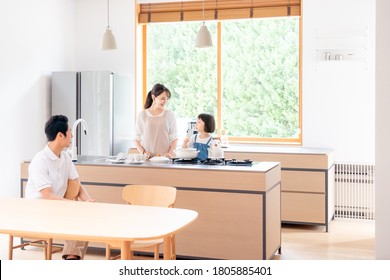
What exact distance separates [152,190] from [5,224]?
3.76 feet

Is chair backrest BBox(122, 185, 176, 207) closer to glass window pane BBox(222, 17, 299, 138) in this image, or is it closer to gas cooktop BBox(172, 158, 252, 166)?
gas cooktop BBox(172, 158, 252, 166)

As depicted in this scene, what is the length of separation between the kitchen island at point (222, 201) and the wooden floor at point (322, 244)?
507mm

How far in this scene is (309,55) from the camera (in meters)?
6.64

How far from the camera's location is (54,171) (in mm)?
Answer: 3914

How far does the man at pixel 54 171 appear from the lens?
3.78 metres

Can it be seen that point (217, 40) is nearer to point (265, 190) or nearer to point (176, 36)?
point (176, 36)

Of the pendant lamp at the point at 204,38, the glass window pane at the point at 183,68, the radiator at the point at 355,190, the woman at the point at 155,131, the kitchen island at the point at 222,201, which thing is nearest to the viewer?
the kitchen island at the point at 222,201

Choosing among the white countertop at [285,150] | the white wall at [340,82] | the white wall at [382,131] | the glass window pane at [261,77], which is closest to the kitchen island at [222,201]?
the white wall at [382,131]

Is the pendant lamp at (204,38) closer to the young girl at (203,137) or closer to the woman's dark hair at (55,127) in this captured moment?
the young girl at (203,137)

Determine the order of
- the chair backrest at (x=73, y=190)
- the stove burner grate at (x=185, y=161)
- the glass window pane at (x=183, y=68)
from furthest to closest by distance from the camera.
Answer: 1. the glass window pane at (x=183, y=68)
2. the stove burner grate at (x=185, y=161)
3. the chair backrest at (x=73, y=190)

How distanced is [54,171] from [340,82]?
385 centimetres

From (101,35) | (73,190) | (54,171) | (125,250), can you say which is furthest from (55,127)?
(101,35)

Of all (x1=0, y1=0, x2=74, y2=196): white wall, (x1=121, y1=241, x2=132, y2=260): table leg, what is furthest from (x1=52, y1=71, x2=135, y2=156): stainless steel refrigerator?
(x1=121, y1=241, x2=132, y2=260): table leg
